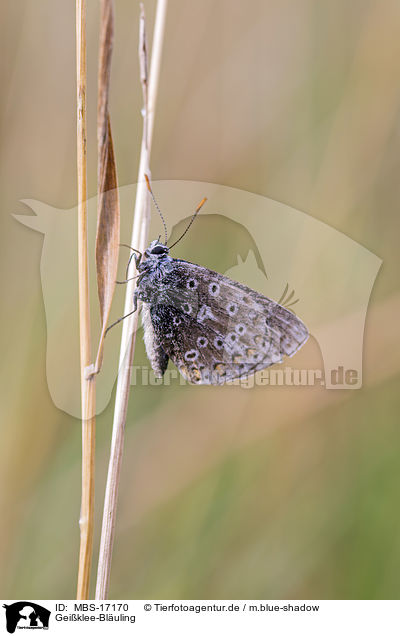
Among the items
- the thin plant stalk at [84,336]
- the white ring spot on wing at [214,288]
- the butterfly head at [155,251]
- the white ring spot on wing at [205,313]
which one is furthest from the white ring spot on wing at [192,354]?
the thin plant stalk at [84,336]

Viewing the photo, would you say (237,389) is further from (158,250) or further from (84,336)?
(84,336)

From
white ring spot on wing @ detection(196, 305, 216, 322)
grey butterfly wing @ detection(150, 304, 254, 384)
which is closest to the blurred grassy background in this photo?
grey butterfly wing @ detection(150, 304, 254, 384)

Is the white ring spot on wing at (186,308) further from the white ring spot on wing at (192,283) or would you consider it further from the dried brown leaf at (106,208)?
the dried brown leaf at (106,208)

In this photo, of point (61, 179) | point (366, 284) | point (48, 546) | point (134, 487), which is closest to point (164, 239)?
point (61, 179)

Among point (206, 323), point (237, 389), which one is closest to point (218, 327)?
point (206, 323)
